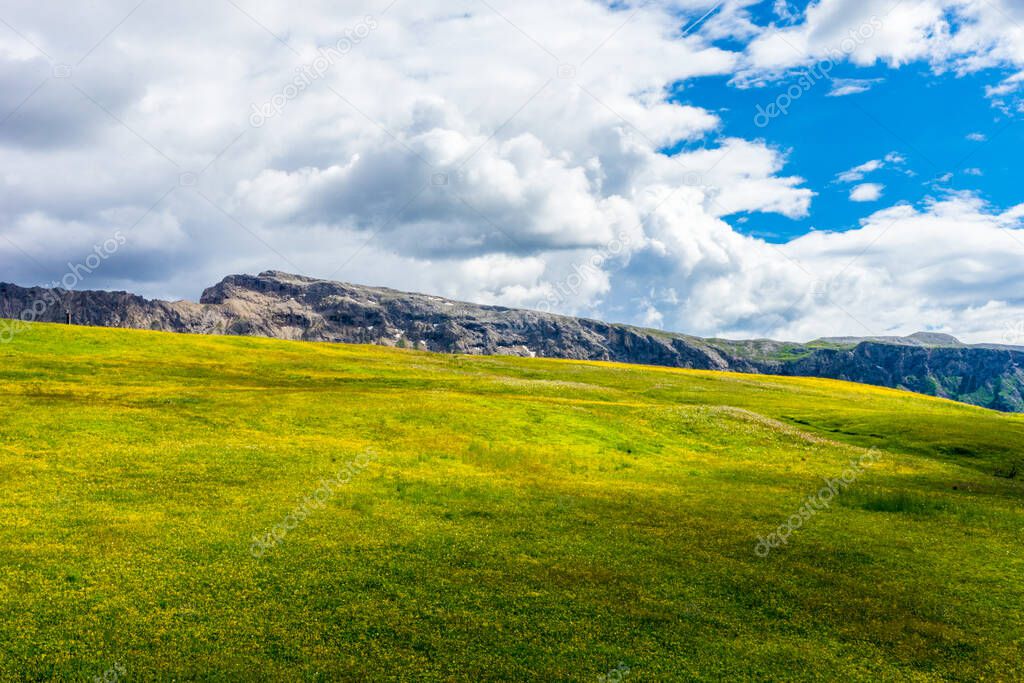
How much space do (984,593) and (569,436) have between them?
3627cm

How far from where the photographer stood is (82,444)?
40781 mm

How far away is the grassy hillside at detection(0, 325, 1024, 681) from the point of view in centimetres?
2014

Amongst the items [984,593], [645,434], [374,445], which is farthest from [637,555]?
[645,434]

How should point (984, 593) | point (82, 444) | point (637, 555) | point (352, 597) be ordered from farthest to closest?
point (82, 444)
point (637, 555)
point (984, 593)
point (352, 597)

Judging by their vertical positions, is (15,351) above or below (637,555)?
above

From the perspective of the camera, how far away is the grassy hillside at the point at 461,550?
66.1 ft

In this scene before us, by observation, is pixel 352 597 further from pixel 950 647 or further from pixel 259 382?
pixel 259 382

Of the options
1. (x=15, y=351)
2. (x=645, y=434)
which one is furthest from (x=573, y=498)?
(x=15, y=351)

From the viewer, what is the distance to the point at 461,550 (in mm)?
28188

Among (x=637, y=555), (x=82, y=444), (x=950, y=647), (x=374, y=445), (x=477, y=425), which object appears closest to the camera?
(x=950, y=647)

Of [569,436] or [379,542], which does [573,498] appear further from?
[569,436]

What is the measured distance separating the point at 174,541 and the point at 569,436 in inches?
1497

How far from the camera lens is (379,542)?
93.7 ft

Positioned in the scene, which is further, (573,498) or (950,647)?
(573,498)
